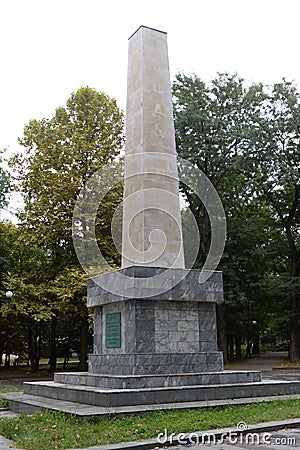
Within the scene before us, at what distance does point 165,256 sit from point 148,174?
6.36 feet

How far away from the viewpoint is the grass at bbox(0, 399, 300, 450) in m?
6.97

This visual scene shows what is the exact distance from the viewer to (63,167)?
78.6 feet

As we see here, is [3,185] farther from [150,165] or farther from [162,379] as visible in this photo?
[162,379]

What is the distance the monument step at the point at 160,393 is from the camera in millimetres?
9055

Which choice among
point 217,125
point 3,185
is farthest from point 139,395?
point 3,185

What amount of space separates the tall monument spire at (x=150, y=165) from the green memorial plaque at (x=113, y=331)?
49.2 inches

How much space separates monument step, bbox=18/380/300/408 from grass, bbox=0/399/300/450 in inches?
25.3

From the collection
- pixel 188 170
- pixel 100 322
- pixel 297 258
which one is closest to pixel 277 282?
pixel 297 258

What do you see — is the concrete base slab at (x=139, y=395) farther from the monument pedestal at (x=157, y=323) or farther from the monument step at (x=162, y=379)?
the monument pedestal at (x=157, y=323)

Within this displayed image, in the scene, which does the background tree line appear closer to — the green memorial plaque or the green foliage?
the green foliage

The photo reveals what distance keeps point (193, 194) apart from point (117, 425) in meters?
22.6

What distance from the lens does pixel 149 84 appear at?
12422 millimetres

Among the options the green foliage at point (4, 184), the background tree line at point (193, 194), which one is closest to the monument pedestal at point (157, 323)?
the background tree line at point (193, 194)

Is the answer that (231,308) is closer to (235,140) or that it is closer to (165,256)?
(235,140)
